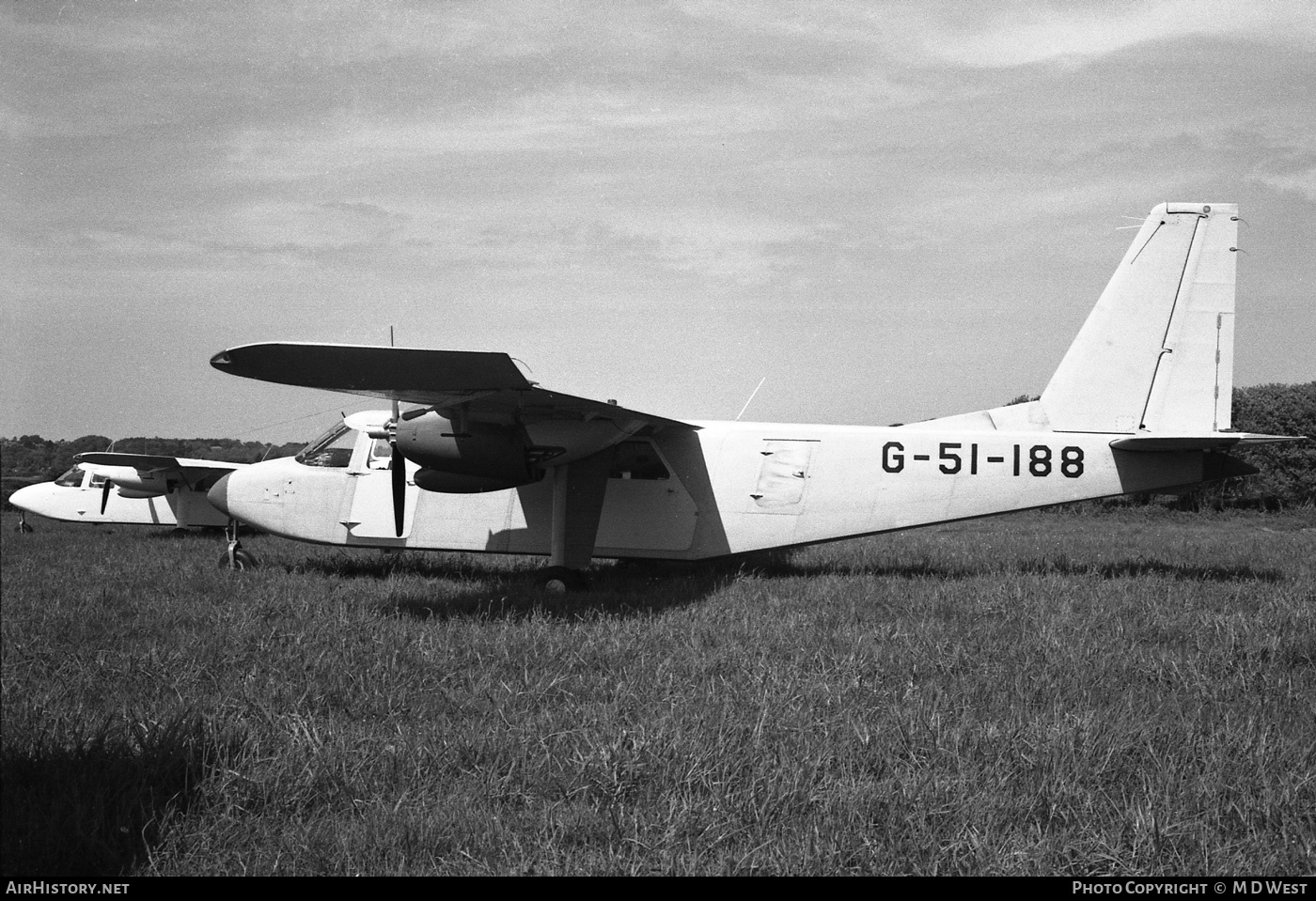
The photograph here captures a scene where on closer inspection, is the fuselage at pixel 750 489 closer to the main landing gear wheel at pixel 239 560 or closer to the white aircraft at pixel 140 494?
the main landing gear wheel at pixel 239 560

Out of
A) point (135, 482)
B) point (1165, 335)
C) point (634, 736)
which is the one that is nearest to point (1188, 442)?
point (1165, 335)

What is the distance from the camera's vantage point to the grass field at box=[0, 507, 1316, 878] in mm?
3662

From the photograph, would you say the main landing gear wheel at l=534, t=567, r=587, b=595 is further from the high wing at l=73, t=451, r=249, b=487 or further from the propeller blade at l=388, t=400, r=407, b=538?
the high wing at l=73, t=451, r=249, b=487

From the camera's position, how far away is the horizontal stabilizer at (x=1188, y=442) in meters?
10.3

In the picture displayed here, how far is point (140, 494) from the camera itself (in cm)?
1794

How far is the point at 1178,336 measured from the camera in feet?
36.0

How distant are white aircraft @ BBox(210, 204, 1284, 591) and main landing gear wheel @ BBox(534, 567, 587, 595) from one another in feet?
0.11

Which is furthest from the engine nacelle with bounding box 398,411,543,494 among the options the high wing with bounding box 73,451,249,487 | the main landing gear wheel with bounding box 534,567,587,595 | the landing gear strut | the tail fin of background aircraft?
the high wing with bounding box 73,451,249,487

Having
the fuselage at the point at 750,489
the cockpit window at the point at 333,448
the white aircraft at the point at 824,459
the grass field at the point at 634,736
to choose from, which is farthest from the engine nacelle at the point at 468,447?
the cockpit window at the point at 333,448

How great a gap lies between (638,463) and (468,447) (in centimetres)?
283

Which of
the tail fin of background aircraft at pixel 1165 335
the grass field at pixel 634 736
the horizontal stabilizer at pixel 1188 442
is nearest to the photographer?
the grass field at pixel 634 736

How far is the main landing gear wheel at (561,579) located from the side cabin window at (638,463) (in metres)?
1.50

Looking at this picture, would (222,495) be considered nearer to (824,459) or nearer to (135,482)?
(135,482)
